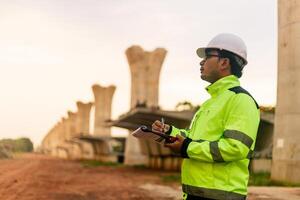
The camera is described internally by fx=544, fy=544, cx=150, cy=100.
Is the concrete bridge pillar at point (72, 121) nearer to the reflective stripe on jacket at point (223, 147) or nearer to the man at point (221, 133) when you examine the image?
the man at point (221, 133)

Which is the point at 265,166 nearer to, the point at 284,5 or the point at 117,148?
the point at 284,5

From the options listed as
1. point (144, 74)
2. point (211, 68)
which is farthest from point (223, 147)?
point (144, 74)

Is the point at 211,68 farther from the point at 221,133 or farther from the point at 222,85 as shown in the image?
the point at 221,133

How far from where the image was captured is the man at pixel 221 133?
3320 millimetres

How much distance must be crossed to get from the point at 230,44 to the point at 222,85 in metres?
0.29

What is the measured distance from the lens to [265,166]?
84.3ft

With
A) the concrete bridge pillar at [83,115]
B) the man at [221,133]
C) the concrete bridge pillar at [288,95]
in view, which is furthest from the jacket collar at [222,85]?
the concrete bridge pillar at [83,115]

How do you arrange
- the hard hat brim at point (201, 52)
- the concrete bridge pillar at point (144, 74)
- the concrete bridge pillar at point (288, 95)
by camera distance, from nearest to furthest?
the hard hat brim at point (201, 52) → the concrete bridge pillar at point (288, 95) → the concrete bridge pillar at point (144, 74)

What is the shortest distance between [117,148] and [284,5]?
168 ft

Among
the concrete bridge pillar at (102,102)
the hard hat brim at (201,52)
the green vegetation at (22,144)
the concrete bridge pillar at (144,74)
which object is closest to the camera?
the hard hat brim at (201,52)

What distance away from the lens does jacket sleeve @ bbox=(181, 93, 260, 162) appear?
329 cm

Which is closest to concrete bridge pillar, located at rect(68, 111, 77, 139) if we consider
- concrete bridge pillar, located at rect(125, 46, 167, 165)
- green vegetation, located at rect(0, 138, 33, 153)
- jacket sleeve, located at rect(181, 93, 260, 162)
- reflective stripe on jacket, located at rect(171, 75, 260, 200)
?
green vegetation, located at rect(0, 138, 33, 153)

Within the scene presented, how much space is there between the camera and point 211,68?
3658 mm

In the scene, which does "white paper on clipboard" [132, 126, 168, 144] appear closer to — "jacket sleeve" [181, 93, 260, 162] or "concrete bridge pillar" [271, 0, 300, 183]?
"jacket sleeve" [181, 93, 260, 162]
